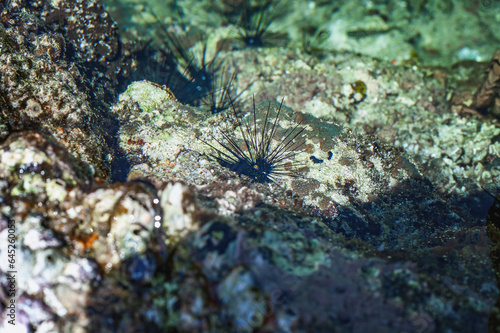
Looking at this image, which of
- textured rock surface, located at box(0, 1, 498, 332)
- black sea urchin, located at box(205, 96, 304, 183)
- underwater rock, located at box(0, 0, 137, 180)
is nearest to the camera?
textured rock surface, located at box(0, 1, 498, 332)

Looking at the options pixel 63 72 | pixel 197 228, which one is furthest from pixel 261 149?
pixel 63 72

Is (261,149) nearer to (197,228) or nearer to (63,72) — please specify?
(197,228)

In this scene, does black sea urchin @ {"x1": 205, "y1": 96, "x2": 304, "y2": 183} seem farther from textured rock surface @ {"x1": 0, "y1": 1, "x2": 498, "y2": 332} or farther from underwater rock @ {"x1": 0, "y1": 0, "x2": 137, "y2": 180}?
underwater rock @ {"x1": 0, "y1": 0, "x2": 137, "y2": 180}

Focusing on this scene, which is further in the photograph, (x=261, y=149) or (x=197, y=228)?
(x=261, y=149)

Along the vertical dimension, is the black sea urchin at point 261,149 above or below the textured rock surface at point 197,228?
above

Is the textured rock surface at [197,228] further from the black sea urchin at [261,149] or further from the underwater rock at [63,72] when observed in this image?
the black sea urchin at [261,149]

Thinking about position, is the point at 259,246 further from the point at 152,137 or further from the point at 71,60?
the point at 71,60

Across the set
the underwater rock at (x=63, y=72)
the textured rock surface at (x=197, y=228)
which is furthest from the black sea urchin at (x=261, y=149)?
the underwater rock at (x=63, y=72)

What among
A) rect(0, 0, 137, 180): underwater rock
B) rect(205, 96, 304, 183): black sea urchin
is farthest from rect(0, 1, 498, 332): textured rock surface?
rect(205, 96, 304, 183): black sea urchin

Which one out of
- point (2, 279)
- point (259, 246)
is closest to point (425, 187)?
point (259, 246)
